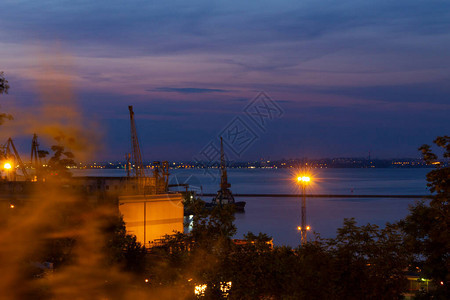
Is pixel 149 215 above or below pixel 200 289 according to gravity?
Answer: below

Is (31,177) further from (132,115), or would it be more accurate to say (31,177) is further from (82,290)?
(82,290)

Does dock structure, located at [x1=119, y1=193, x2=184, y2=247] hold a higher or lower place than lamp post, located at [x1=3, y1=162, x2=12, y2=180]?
lower

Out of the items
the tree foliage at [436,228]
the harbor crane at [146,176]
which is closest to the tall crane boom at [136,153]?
the harbor crane at [146,176]

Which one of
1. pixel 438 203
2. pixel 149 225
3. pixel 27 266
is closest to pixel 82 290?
pixel 27 266

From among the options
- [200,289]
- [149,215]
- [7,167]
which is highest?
[7,167]

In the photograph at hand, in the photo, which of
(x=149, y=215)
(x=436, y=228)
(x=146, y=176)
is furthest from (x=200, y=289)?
(x=146, y=176)

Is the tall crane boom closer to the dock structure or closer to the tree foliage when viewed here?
the dock structure

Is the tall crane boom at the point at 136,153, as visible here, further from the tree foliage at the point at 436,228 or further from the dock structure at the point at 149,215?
the tree foliage at the point at 436,228

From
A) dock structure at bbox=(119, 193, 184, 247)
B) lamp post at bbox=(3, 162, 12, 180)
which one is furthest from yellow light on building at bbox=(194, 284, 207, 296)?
lamp post at bbox=(3, 162, 12, 180)

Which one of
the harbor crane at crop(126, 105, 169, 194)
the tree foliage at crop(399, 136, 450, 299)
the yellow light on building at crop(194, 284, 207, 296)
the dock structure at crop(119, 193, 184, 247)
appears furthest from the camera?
the harbor crane at crop(126, 105, 169, 194)

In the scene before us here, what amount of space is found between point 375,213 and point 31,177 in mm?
44192

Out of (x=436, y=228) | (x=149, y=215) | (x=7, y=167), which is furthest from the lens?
(x=7, y=167)

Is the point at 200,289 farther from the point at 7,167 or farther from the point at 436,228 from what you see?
the point at 7,167

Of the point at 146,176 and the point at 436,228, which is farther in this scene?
the point at 146,176
